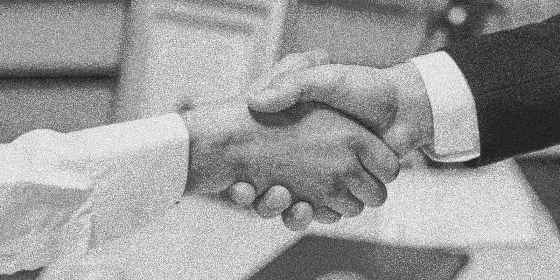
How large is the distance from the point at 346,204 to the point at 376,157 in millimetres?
81

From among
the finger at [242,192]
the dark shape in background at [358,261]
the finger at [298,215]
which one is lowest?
the dark shape in background at [358,261]

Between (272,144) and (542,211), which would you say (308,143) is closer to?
(272,144)

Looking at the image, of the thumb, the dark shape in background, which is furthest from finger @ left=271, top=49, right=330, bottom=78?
the dark shape in background

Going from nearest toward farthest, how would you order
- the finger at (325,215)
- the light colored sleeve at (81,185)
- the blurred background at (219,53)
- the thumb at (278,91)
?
1. the light colored sleeve at (81,185)
2. the thumb at (278,91)
3. the finger at (325,215)
4. the blurred background at (219,53)

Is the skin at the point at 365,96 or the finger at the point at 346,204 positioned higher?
the skin at the point at 365,96

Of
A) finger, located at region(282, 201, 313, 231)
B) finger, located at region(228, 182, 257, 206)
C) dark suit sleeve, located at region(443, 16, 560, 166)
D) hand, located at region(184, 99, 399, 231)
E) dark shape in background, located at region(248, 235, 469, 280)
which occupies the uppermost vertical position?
dark suit sleeve, located at region(443, 16, 560, 166)

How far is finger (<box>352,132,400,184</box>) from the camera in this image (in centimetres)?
81

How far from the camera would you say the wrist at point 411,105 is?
31.2 inches

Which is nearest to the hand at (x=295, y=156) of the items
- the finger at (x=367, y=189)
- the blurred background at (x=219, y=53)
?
the finger at (x=367, y=189)

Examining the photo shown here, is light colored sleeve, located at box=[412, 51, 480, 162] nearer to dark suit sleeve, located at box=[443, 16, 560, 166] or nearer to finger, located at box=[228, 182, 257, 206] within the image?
dark suit sleeve, located at box=[443, 16, 560, 166]

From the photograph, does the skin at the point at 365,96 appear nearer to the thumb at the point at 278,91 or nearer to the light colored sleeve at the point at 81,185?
the thumb at the point at 278,91

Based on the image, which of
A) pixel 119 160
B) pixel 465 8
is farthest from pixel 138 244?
pixel 465 8

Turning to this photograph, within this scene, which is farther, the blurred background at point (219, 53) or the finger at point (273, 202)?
the blurred background at point (219, 53)

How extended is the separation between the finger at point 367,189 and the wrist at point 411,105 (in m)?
0.06
